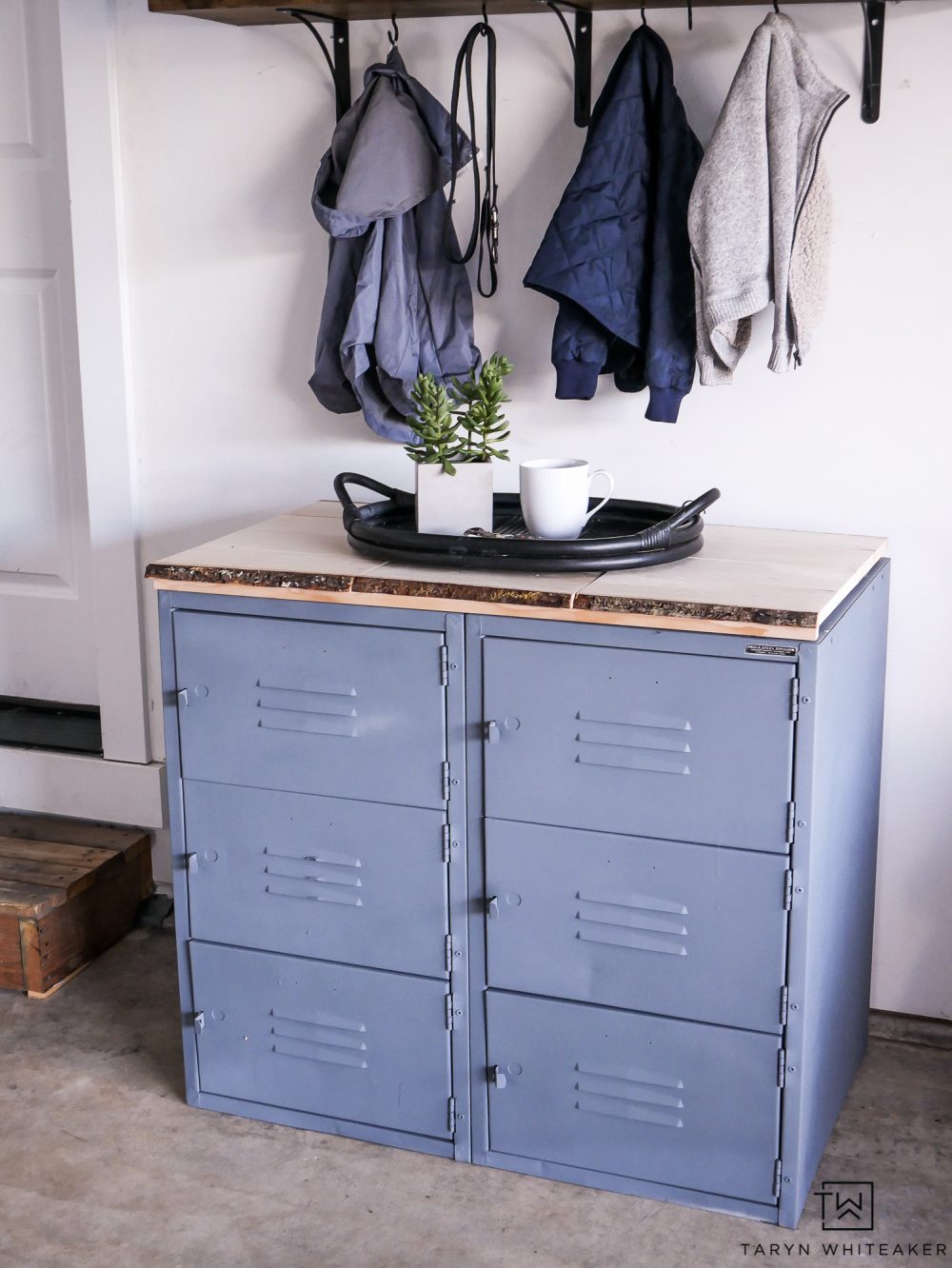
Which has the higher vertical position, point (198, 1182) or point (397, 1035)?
point (397, 1035)

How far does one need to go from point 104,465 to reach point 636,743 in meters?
1.28

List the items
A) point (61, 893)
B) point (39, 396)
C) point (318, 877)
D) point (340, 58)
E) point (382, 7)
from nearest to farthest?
point (318, 877) < point (382, 7) < point (340, 58) < point (61, 893) < point (39, 396)

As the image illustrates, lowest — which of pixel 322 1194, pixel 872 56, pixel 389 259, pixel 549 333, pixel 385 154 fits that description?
pixel 322 1194

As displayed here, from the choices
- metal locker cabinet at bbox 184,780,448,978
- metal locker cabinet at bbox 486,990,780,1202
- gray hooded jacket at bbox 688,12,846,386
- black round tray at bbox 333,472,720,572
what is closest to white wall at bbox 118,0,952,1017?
gray hooded jacket at bbox 688,12,846,386

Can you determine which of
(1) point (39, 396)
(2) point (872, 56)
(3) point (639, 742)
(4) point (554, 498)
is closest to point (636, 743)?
(3) point (639, 742)

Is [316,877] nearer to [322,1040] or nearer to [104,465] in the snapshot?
[322,1040]

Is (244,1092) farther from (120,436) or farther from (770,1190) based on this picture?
(120,436)

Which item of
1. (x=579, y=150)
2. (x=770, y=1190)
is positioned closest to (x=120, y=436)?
(x=579, y=150)

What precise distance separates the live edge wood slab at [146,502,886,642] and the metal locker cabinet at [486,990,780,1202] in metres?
0.56

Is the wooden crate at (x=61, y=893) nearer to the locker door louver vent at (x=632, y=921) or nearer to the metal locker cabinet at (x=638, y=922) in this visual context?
the metal locker cabinet at (x=638, y=922)

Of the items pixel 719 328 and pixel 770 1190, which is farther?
pixel 719 328

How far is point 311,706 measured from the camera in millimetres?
1969

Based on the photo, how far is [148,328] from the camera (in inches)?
99.7

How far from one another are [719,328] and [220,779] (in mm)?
986
